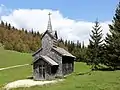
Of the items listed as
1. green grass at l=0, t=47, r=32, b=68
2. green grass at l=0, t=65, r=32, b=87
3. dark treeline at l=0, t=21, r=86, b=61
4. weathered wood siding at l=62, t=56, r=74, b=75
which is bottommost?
green grass at l=0, t=65, r=32, b=87

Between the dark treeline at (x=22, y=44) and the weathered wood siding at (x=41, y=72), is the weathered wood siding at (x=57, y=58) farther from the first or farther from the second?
the dark treeline at (x=22, y=44)

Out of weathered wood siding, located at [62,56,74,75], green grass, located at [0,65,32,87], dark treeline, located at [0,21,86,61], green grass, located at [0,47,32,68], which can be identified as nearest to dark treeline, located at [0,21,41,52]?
dark treeline, located at [0,21,86,61]

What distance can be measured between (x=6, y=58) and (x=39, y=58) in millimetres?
54654

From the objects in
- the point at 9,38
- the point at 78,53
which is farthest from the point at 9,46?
the point at 78,53

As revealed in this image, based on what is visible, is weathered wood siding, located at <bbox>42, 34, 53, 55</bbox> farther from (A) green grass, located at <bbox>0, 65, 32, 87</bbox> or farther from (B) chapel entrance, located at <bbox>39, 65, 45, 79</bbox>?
Answer: (A) green grass, located at <bbox>0, 65, 32, 87</bbox>

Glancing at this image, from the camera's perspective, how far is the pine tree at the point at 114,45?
191ft

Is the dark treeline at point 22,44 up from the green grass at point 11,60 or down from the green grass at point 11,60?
up

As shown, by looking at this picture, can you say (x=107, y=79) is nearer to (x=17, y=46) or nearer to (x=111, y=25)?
(x=111, y=25)

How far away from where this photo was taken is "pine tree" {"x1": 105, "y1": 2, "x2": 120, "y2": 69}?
5828 centimetres

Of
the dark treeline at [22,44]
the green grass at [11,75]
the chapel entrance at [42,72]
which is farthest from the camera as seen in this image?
the dark treeline at [22,44]

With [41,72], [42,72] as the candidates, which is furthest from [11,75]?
[42,72]

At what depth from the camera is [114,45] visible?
58438 mm

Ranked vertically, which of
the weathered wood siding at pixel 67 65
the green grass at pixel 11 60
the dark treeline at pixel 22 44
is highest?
the dark treeline at pixel 22 44

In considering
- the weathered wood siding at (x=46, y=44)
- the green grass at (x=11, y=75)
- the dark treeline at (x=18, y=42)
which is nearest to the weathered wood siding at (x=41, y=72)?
the weathered wood siding at (x=46, y=44)
